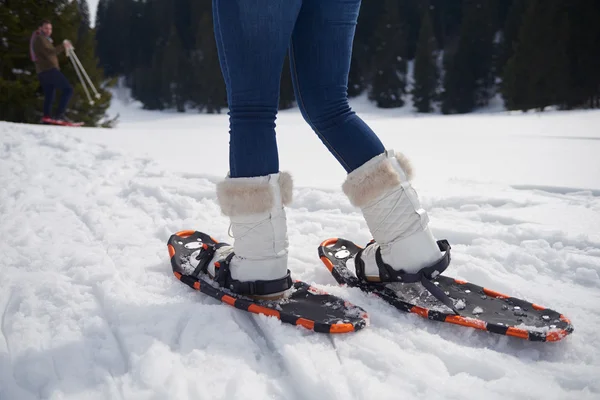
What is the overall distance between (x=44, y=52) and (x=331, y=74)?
19.7 feet

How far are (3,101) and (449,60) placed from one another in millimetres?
20471

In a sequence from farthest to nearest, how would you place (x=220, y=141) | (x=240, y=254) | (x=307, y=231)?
1. (x=220, y=141)
2. (x=307, y=231)
3. (x=240, y=254)

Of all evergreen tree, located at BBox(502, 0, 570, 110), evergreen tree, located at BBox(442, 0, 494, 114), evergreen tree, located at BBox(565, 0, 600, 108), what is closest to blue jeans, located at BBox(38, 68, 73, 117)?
evergreen tree, located at BBox(502, 0, 570, 110)

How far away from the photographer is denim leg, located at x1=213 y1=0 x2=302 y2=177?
3.45ft

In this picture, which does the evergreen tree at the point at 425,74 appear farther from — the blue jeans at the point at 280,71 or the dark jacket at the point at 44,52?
the blue jeans at the point at 280,71

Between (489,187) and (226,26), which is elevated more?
(226,26)

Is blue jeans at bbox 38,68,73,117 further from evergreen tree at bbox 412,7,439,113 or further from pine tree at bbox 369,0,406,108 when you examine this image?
pine tree at bbox 369,0,406,108

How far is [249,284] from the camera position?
45.4 inches

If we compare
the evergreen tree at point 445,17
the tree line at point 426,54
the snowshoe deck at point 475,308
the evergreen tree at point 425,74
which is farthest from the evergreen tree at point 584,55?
the snowshoe deck at point 475,308

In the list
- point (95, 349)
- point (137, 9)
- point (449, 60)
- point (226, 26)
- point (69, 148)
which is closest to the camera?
point (95, 349)

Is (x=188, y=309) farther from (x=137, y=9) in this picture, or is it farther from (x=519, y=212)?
(x=137, y=9)

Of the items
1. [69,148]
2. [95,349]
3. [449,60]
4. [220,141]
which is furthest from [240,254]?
[449,60]

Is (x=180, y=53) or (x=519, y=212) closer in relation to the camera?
(x=519, y=212)

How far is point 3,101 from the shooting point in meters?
8.63
